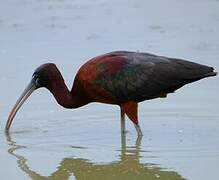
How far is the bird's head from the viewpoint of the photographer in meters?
9.21

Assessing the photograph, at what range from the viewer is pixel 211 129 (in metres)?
9.26

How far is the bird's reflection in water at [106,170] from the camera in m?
7.99

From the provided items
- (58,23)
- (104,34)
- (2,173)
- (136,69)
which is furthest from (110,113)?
(58,23)

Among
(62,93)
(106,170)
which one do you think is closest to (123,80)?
(62,93)

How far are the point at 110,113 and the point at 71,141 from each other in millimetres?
1194

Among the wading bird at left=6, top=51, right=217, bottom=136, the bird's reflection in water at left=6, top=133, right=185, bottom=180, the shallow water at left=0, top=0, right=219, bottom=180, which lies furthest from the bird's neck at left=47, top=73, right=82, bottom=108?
the bird's reflection in water at left=6, top=133, right=185, bottom=180

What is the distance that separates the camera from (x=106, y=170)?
321 inches

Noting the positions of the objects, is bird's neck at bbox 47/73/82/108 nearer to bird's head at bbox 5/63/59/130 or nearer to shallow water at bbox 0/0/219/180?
bird's head at bbox 5/63/59/130

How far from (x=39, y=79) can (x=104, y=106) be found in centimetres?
137

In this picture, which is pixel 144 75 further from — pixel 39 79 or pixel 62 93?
pixel 39 79

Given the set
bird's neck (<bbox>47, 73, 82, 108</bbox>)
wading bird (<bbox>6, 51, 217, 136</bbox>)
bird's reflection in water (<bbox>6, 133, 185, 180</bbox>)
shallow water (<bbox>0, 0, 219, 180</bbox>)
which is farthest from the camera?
bird's neck (<bbox>47, 73, 82, 108</bbox>)

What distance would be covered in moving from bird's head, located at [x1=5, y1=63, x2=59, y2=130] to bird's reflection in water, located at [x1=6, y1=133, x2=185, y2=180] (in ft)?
2.34

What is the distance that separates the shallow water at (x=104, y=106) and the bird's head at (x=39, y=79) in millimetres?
233

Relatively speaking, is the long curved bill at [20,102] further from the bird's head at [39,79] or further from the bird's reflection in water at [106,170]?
the bird's reflection in water at [106,170]
